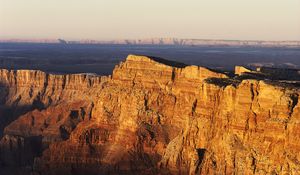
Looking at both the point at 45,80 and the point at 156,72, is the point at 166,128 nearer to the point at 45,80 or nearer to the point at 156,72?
the point at 156,72

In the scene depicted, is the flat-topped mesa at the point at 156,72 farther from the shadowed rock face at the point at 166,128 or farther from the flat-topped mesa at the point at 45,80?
the flat-topped mesa at the point at 45,80

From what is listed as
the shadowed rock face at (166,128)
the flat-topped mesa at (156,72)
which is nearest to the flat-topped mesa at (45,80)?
the shadowed rock face at (166,128)

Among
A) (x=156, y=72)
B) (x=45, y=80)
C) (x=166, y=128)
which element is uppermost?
(x=156, y=72)

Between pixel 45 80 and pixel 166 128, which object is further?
pixel 45 80

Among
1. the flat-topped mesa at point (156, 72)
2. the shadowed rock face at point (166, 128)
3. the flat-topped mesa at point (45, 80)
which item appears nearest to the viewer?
the shadowed rock face at point (166, 128)

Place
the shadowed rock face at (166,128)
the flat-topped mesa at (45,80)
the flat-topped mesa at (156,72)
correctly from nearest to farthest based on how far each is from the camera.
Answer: the shadowed rock face at (166,128)
the flat-topped mesa at (156,72)
the flat-topped mesa at (45,80)

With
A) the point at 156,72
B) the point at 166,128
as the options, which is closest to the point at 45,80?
the point at 156,72

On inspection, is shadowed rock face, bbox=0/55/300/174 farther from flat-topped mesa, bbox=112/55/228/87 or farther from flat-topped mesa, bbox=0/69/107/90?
flat-topped mesa, bbox=0/69/107/90

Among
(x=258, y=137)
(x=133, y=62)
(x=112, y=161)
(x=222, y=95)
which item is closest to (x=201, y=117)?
(x=222, y=95)
